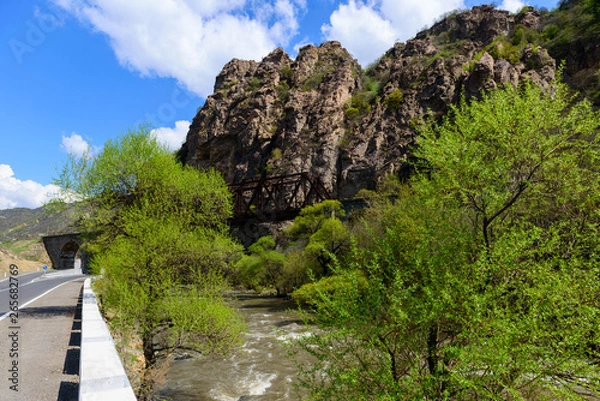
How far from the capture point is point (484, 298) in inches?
194

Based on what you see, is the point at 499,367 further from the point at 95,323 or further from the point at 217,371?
the point at 217,371

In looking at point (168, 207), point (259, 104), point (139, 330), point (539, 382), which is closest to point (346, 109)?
point (259, 104)

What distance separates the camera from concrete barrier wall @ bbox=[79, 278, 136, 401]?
2.93 meters

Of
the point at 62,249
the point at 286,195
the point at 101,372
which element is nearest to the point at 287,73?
the point at 286,195

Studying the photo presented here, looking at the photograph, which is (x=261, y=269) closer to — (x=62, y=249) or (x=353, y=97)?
(x=353, y=97)

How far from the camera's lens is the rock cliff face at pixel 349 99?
48031mm

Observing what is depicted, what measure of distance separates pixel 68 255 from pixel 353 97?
75677 millimetres

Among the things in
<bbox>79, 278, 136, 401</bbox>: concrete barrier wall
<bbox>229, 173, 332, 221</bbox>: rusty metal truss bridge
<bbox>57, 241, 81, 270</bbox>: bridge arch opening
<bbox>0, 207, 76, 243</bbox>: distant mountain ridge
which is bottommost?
<bbox>79, 278, 136, 401</bbox>: concrete barrier wall

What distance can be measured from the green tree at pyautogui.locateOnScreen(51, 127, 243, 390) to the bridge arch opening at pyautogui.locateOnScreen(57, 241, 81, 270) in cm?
7787

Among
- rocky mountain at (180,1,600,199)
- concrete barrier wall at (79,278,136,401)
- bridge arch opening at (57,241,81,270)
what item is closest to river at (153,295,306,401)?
concrete barrier wall at (79,278,136,401)

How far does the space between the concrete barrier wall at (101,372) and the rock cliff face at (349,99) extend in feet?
122

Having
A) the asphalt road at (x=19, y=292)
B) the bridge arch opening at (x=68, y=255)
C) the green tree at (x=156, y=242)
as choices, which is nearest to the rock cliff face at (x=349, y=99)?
the asphalt road at (x=19, y=292)

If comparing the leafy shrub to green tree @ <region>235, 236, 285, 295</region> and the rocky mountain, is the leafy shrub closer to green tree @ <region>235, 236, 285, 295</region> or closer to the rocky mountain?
the rocky mountain

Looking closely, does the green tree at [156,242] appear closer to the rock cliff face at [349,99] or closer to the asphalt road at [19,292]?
the asphalt road at [19,292]
